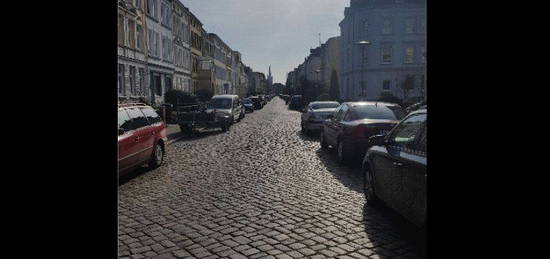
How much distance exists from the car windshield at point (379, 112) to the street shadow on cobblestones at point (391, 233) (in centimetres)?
417

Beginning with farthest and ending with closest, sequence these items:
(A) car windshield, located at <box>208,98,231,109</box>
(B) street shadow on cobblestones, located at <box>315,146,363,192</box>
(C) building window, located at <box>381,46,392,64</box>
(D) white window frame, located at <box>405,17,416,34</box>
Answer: (C) building window, located at <box>381,46,392,64</box>
(D) white window frame, located at <box>405,17,416,34</box>
(A) car windshield, located at <box>208,98,231,109</box>
(B) street shadow on cobblestones, located at <box>315,146,363,192</box>

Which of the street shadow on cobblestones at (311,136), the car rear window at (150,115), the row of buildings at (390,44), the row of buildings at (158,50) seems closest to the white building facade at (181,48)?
the row of buildings at (158,50)

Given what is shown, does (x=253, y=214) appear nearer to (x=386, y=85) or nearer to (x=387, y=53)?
(x=386, y=85)

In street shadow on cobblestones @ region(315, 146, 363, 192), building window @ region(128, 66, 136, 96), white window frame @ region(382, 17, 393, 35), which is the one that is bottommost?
street shadow on cobblestones @ region(315, 146, 363, 192)

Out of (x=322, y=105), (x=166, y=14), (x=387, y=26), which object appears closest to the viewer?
(x=322, y=105)

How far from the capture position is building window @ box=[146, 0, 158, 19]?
33509 mm

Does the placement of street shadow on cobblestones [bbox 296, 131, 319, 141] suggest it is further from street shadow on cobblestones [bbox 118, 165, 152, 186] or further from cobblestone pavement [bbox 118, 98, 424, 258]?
street shadow on cobblestones [bbox 118, 165, 152, 186]

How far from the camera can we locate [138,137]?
893 centimetres

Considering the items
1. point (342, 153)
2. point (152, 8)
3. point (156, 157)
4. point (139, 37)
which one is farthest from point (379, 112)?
point (152, 8)

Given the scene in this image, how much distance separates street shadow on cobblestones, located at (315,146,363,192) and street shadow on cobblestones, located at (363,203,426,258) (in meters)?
1.49

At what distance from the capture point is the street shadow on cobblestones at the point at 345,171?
8023mm

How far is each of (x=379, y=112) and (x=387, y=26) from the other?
43.3 metres

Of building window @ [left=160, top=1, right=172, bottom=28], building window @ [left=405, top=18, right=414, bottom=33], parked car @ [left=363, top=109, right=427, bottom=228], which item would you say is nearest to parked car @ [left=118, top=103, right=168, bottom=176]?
parked car @ [left=363, top=109, right=427, bottom=228]
